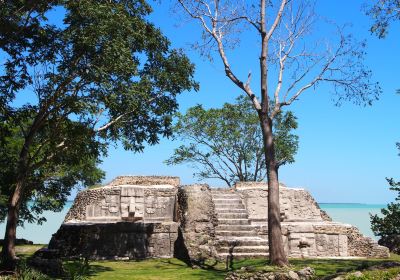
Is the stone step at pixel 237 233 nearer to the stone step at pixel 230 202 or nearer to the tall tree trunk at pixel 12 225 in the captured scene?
the stone step at pixel 230 202

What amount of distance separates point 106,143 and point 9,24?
3.76m

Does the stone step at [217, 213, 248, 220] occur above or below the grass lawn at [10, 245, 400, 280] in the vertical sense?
above

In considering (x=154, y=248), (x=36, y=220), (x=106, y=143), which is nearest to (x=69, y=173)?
(x=36, y=220)

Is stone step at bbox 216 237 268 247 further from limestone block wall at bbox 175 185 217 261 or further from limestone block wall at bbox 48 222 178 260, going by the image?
limestone block wall at bbox 48 222 178 260

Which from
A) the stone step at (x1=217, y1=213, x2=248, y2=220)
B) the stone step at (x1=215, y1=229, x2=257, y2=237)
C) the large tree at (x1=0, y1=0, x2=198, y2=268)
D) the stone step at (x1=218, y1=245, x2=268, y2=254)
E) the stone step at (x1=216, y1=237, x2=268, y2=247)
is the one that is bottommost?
the stone step at (x1=218, y1=245, x2=268, y2=254)

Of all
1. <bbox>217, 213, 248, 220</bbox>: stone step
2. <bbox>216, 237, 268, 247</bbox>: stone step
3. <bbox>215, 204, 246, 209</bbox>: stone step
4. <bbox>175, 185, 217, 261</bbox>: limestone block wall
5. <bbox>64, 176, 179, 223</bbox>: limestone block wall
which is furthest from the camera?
<bbox>64, 176, 179, 223</bbox>: limestone block wall

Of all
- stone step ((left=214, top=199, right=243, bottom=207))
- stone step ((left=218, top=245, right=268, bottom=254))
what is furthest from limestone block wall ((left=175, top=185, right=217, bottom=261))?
stone step ((left=214, top=199, right=243, bottom=207))

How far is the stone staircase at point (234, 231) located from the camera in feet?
42.6

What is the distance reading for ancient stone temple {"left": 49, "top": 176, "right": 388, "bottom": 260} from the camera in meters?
13.2

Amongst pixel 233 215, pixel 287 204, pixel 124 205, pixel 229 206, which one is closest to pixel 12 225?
pixel 124 205

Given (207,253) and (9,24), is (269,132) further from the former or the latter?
(9,24)

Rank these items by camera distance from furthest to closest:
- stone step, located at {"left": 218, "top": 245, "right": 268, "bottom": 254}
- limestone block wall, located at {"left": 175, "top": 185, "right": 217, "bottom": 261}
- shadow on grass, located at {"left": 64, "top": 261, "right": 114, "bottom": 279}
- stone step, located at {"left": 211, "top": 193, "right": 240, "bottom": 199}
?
stone step, located at {"left": 211, "top": 193, "right": 240, "bottom": 199} → stone step, located at {"left": 218, "top": 245, "right": 268, "bottom": 254} → limestone block wall, located at {"left": 175, "top": 185, "right": 217, "bottom": 261} → shadow on grass, located at {"left": 64, "top": 261, "right": 114, "bottom": 279}

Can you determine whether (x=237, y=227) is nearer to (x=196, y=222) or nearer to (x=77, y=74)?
(x=196, y=222)

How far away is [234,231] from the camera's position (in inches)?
573
